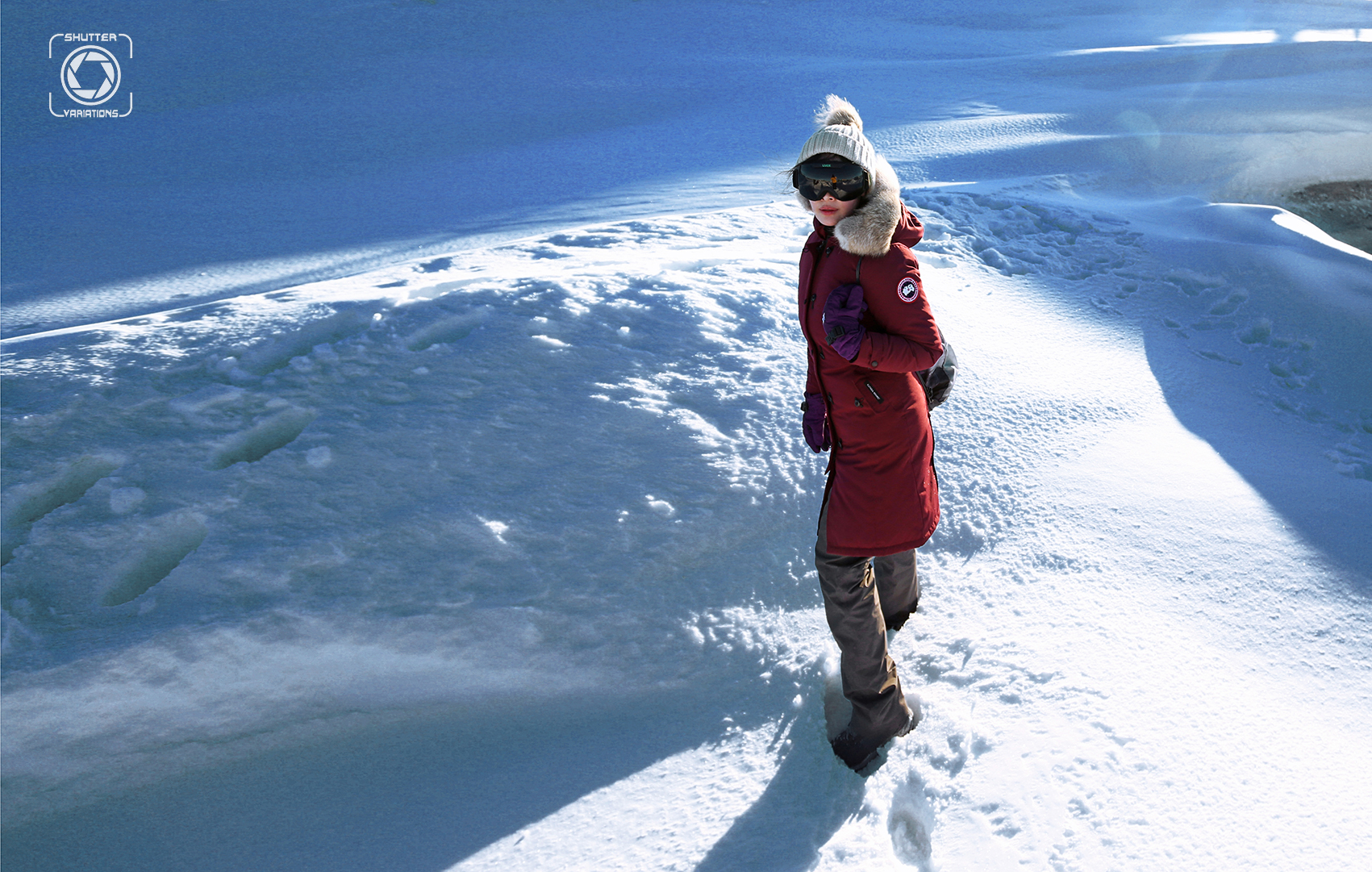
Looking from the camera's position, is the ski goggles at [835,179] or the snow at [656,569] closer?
the ski goggles at [835,179]

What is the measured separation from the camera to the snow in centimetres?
170

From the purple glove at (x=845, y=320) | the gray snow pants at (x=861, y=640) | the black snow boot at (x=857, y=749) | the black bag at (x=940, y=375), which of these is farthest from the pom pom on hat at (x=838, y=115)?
the black snow boot at (x=857, y=749)

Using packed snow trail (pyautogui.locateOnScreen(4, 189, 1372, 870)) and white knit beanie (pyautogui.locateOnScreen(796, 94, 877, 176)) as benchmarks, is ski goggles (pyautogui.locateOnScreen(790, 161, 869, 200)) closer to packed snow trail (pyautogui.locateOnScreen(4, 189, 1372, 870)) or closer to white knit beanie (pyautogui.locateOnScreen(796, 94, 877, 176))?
white knit beanie (pyautogui.locateOnScreen(796, 94, 877, 176))

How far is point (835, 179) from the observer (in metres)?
1.53

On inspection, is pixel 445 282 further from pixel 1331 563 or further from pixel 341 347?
pixel 1331 563

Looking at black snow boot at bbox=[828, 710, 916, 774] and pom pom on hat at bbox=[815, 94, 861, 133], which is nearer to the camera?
pom pom on hat at bbox=[815, 94, 861, 133]

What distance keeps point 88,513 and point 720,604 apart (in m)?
1.68

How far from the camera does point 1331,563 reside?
2.21m

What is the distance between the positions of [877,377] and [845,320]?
6.7 inches

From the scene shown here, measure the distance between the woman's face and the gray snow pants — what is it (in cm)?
62

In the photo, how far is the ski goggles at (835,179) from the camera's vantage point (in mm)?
1518

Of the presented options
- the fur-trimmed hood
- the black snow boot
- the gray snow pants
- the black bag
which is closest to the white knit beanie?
the fur-trimmed hood

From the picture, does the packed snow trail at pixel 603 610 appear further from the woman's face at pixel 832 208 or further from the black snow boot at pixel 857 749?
the woman's face at pixel 832 208

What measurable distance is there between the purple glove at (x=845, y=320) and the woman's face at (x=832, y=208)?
0.14 metres
